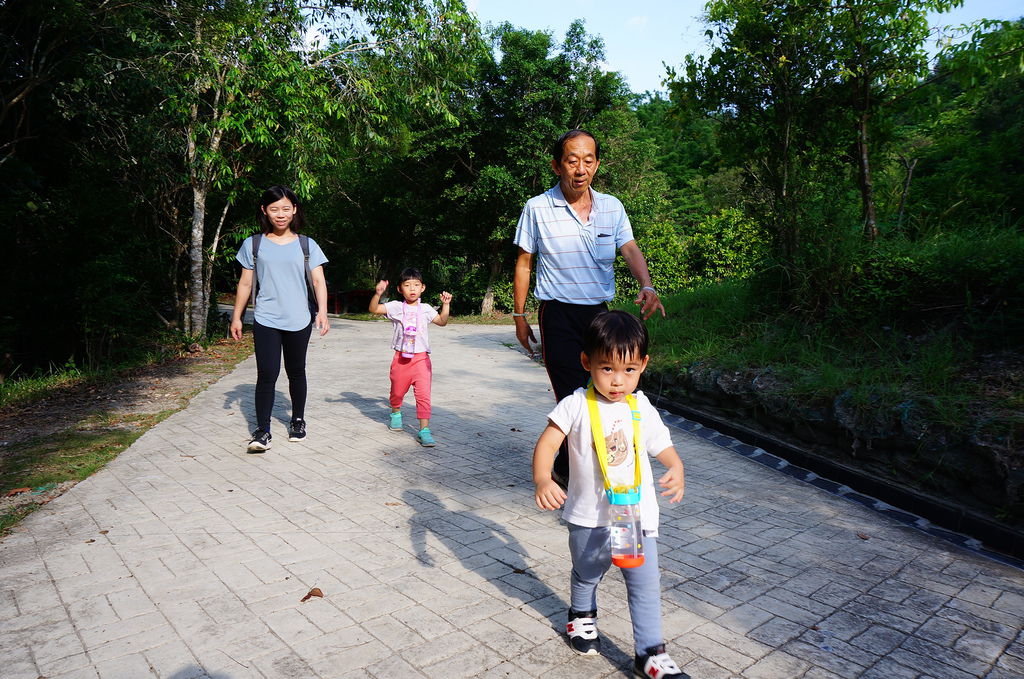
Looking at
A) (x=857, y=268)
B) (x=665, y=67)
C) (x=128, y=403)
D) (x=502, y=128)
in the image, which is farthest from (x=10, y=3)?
(x=502, y=128)

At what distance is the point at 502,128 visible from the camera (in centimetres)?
2291

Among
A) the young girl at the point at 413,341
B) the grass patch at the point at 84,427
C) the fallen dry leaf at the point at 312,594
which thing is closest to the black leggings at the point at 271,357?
the young girl at the point at 413,341

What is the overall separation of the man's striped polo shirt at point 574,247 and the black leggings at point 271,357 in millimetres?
2678

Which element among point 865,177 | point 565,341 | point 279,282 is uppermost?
point 865,177

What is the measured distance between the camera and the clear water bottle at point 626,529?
2436 mm

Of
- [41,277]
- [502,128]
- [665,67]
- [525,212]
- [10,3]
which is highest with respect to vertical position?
[502,128]

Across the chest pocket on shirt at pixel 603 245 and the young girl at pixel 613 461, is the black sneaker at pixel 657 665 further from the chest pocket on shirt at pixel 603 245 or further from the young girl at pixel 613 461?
the chest pocket on shirt at pixel 603 245

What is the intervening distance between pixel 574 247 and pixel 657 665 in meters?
2.28

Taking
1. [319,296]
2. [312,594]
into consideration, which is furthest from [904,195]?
[312,594]

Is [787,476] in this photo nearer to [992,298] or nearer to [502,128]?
[992,298]

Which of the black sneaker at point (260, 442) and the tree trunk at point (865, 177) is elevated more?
the tree trunk at point (865, 177)

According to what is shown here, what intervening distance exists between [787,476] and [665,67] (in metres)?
6.19

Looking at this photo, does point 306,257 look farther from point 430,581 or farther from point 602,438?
point 602,438

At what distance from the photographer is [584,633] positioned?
273cm
